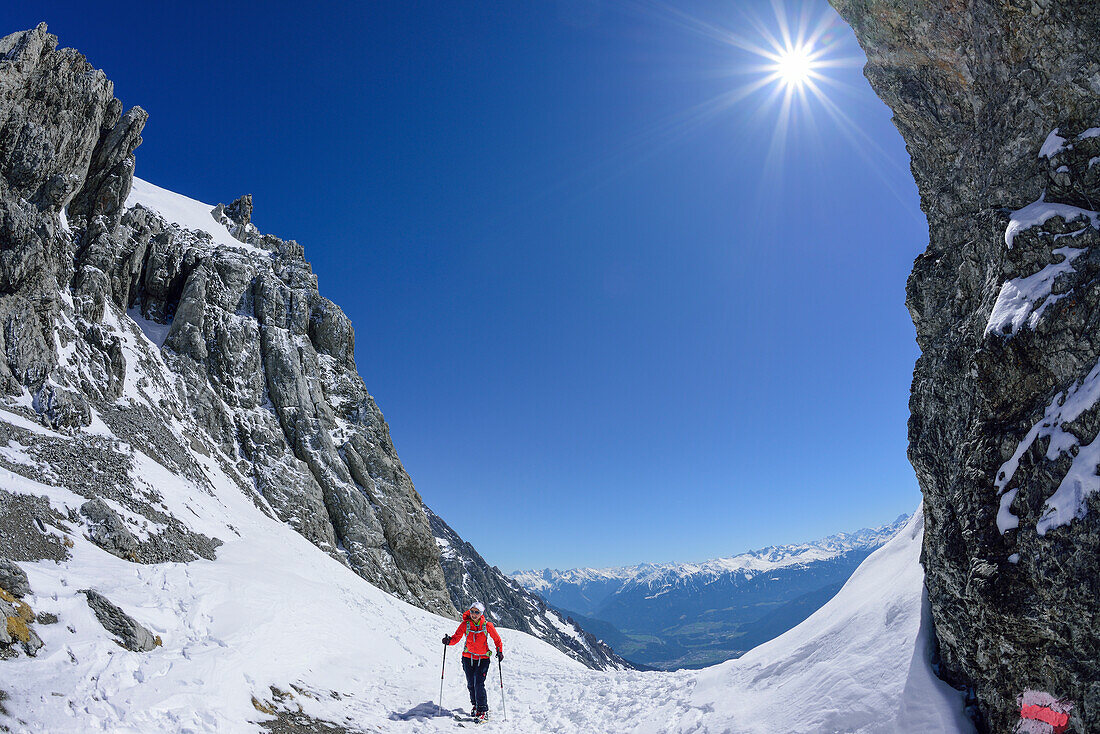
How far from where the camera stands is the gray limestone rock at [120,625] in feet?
32.8

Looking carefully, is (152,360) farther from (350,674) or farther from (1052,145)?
(1052,145)

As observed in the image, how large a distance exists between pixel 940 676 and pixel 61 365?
35668 millimetres

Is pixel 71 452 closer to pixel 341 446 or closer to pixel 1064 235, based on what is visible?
pixel 341 446

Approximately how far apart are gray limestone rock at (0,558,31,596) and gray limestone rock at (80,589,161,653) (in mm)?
1119

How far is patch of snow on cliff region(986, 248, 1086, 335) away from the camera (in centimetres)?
818

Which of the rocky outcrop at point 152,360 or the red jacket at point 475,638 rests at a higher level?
the rocky outcrop at point 152,360

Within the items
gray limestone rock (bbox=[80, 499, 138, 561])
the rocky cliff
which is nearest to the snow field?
gray limestone rock (bbox=[80, 499, 138, 561])

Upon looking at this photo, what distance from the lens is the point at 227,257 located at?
50156 millimetres

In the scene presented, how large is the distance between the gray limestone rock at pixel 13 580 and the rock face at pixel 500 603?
85707mm

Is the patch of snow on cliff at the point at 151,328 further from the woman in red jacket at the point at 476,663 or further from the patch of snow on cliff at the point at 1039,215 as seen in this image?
the patch of snow on cliff at the point at 1039,215

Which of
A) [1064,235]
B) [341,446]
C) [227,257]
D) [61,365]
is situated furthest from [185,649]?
[227,257]

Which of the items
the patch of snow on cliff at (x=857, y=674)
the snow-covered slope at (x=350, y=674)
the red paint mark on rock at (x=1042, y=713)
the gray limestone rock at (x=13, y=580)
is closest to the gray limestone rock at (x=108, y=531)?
the snow-covered slope at (x=350, y=674)

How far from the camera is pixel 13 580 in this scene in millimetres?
9250

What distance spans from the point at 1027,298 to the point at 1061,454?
2681 millimetres
